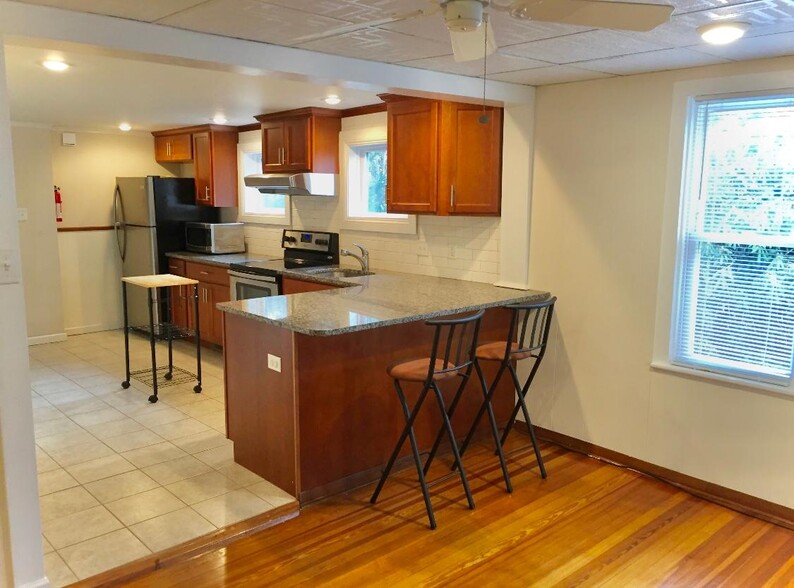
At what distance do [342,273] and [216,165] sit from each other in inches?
87.6

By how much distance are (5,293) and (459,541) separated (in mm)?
2022

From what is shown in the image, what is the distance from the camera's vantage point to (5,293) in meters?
2.12

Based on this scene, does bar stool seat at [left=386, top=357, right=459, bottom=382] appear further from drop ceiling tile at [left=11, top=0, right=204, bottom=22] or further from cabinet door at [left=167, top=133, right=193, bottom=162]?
cabinet door at [left=167, top=133, right=193, bottom=162]

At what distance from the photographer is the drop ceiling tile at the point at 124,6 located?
2092mm

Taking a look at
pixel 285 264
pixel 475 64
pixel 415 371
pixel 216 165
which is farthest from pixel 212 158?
pixel 415 371

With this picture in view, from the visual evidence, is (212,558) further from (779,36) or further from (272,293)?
(779,36)

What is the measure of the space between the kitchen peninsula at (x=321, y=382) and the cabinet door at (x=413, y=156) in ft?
2.84

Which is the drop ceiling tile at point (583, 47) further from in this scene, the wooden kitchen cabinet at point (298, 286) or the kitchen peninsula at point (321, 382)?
the wooden kitchen cabinet at point (298, 286)

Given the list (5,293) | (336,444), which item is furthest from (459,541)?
(5,293)

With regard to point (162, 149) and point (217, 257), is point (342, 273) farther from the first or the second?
point (162, 149)

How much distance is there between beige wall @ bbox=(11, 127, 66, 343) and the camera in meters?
6.01

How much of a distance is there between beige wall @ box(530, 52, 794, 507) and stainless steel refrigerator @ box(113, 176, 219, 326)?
4.00 metres

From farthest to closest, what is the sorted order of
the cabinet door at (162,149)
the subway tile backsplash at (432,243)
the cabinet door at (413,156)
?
1. the cabinet door at (162,149)
2. the subway tile backsplash at (432,243)
3. the cabinet door at (413,156)

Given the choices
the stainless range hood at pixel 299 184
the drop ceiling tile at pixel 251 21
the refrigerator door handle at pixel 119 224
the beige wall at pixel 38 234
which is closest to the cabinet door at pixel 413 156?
the stainless range hood at pixel 299 184
